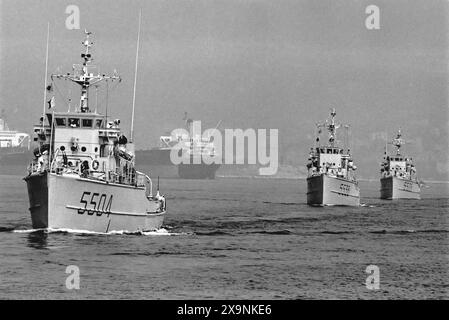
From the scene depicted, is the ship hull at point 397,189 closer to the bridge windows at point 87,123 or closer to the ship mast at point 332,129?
the ship mast at point 332,129

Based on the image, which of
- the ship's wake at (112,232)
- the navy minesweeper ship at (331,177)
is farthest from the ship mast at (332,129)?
the ship's wake at (112,232)

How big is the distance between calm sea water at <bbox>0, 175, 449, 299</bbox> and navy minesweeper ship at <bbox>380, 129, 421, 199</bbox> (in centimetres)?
6831

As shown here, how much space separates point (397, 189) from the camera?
437 ft

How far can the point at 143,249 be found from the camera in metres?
44.7

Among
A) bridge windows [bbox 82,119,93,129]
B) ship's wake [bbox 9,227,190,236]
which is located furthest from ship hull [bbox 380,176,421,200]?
bridge windows [bbox 82,119,93,129]

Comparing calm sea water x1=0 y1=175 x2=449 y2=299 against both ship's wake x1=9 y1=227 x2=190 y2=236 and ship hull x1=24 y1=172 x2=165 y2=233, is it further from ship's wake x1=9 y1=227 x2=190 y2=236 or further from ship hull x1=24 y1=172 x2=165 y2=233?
ship hull x1=24 y1=172 x2=165 y2=233

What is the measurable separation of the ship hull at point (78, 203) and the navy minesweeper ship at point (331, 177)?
50219 millimetres

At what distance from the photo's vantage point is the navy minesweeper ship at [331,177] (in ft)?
316

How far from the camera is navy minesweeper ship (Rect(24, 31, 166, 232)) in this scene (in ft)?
148

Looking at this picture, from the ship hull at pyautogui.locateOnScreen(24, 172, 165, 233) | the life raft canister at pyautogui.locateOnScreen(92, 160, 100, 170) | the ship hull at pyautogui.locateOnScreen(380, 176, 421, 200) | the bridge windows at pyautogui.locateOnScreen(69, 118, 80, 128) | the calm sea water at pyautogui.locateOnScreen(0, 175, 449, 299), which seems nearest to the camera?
the calm sea water at pyautogui.locateOnScreen(0, 175, 449, 299)

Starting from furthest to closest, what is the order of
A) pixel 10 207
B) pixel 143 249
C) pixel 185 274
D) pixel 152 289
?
pixel 10 207 < pixel 143 249 < pixel 185 274 < pixel 152 289
